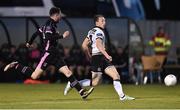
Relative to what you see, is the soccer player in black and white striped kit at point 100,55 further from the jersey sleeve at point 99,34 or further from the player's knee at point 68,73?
the player's knee at point 68,73

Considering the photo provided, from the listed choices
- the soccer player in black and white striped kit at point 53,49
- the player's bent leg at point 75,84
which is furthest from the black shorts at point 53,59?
the player's bent leg at point 75,84

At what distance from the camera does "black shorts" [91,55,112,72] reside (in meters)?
17.5

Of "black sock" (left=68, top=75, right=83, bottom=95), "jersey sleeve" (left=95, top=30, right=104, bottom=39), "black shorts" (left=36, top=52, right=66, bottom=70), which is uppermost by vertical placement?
"jersey sleeve" (left=95, top=30, right=104, bottom=39)

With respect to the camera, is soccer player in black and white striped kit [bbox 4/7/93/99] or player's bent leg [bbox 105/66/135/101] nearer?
player's bent leg [bbox 105/66/135/101]

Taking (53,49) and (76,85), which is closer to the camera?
(76,85)

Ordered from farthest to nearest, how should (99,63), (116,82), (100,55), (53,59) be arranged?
(53,59)
(100,55)
(99,63)
(116,82)

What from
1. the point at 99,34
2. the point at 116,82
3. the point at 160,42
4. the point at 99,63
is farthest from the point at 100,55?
the point at 160,42

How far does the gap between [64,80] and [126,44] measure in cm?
323

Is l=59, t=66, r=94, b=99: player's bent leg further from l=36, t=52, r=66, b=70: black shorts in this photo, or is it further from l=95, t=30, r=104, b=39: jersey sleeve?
l=95, t=30, r=104, b=39: jersey sleeve

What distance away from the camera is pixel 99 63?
17.5 m

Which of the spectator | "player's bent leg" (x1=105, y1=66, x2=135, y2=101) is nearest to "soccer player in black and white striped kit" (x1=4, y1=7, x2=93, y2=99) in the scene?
"player's bent leg" (x1=105, y1=66, x2=135, y2=101)

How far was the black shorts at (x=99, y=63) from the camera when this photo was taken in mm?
17469

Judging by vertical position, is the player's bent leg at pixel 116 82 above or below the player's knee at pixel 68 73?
below

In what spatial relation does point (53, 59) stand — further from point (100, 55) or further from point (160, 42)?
point (160, 42)
